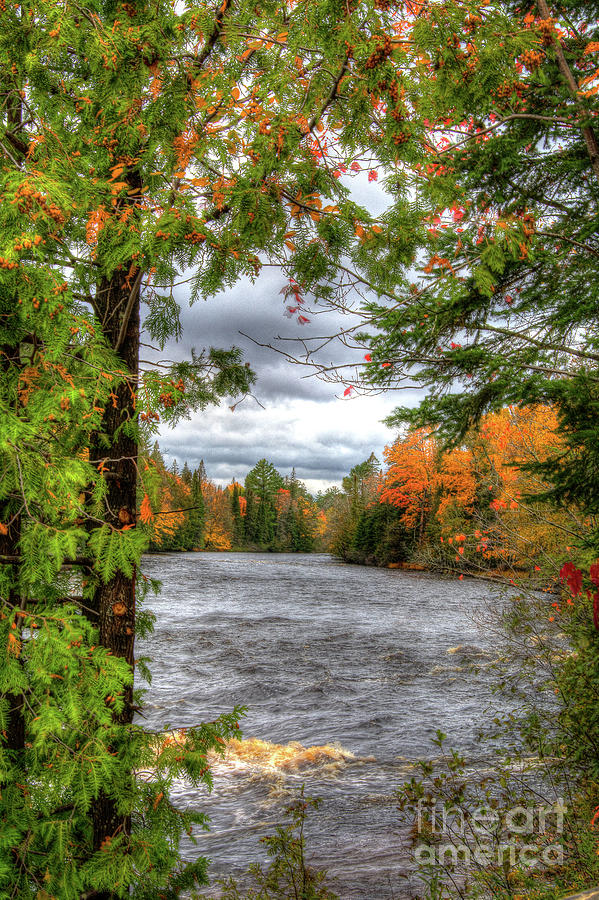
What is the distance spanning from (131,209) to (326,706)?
28.0 feet

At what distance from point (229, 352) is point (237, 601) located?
59.3 feet

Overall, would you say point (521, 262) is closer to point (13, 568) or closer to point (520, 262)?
point (520, 262)

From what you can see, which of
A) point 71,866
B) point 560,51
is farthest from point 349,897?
point 560,51

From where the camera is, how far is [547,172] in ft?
17.1

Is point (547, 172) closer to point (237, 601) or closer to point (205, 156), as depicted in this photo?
point (205, 156)

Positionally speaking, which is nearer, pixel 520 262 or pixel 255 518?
pixel 520 262

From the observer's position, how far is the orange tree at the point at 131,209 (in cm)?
270

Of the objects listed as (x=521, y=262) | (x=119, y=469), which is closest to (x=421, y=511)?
(x=521, y=262)

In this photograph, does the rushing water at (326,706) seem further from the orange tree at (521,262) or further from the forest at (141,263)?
the orange tree at (521,262)

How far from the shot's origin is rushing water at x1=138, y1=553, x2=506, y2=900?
559cm

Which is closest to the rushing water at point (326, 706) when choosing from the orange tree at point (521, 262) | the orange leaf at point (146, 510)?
the orange leaf at point (146, 510)

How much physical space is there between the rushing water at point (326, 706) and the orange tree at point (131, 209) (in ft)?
2.97

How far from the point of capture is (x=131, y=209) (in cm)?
309

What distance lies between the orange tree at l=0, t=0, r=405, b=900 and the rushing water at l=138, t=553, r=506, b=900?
90cm
